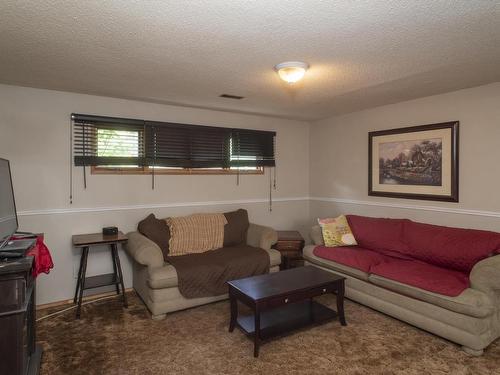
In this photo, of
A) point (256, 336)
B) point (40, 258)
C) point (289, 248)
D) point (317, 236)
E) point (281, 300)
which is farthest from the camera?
point (289, 248)

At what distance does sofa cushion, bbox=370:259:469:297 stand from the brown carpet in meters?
0.43

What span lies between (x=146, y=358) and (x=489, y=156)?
3659 millimetres

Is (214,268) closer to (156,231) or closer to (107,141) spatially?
(156,231)

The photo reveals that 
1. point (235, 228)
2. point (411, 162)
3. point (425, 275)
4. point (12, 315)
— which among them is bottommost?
point (425, 275)

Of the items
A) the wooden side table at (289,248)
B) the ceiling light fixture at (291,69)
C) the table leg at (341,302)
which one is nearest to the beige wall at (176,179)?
the wooden side table at (289,248)

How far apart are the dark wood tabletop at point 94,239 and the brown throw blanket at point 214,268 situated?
1.89ft

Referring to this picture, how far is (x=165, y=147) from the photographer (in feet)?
13.3

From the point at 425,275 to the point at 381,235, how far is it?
90cm

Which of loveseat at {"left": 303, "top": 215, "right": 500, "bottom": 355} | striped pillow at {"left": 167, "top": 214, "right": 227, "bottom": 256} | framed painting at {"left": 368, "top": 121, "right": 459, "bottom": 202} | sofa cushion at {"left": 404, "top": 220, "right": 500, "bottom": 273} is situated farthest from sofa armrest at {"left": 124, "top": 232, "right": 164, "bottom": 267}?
framed painting at {"left": 368, "top": 121, "right": 459, "bottom": 202}

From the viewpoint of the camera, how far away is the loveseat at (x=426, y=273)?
2.49 m

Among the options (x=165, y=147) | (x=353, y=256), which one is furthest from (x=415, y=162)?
(x=165, y=147)

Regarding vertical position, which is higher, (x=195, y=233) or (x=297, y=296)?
(x=195, y=233)

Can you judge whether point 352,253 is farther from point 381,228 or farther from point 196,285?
point 196,285

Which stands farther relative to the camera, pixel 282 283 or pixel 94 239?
pixel 94 239
